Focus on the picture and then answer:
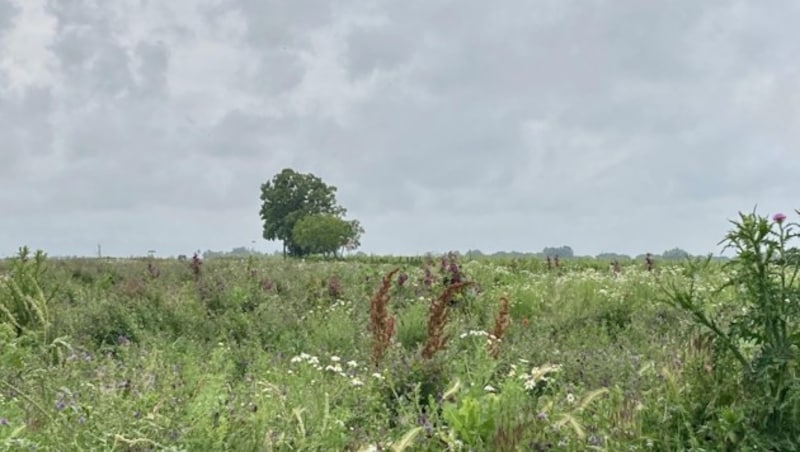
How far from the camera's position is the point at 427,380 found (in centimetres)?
414

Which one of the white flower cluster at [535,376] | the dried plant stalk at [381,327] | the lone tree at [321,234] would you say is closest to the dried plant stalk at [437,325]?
the dried plant stalk at [381,327]

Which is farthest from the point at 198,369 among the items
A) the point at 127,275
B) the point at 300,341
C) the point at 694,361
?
the point at 127,275

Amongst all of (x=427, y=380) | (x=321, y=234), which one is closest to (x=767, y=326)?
(x=427, y=380)

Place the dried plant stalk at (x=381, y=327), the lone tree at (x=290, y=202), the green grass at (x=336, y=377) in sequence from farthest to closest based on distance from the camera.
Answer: the lone tree at (x=290, y=202), the dried plant stalk at (x=381, y=327), the green grass at (x=336, y=377)

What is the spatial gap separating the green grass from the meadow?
14 millimetres

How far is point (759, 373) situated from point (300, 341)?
14.8 feet

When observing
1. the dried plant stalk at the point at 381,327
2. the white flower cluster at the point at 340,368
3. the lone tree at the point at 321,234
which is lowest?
the white flower cluster at the point at 340,368

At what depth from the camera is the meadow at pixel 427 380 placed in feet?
8.05

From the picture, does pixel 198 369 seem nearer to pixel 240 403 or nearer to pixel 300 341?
pixel 240 403

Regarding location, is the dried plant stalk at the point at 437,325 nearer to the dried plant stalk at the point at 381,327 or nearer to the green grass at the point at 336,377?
the green grass at the point at 336,377

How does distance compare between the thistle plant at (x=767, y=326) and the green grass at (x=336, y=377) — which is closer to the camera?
the thistle plant at (x=767, y=326)

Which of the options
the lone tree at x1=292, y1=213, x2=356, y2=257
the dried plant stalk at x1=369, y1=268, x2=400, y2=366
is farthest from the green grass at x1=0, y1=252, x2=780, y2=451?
the lone tree at x1=292, y1=213, x2=356, y2=257

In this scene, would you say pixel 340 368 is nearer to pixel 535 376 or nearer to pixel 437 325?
pixel 437 325

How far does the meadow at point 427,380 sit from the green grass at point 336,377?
1 cm
